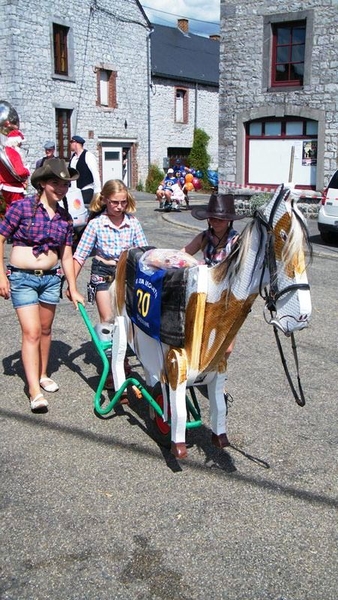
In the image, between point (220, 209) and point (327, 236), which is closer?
point (220, 209)

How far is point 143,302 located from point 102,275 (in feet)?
3.41

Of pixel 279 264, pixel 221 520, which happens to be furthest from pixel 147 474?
pixel 279 264

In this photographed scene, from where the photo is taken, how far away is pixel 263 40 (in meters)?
17.3

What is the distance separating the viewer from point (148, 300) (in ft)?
13.2

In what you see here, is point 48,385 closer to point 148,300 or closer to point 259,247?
point 148,300

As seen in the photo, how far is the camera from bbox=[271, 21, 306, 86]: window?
17094 mm

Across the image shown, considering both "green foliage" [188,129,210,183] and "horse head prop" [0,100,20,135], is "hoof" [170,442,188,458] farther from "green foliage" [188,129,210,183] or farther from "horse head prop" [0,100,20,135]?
"green foliage" [188,129,210,183]

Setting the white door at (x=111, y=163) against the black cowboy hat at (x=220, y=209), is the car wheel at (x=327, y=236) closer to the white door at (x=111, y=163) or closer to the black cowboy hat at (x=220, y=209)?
the black cowboy hat at (x=220, y=209)

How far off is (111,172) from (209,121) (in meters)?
8.99

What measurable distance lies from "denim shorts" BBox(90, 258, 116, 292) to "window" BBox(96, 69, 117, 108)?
2271 centimetres

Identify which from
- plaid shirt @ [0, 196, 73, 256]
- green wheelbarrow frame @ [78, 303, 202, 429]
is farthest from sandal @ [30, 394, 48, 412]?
plaid shirt @ [0, 196, 73, 256]

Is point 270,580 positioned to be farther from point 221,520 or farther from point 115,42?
point 115,42

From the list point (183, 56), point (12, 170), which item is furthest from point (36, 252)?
point (183, 56)

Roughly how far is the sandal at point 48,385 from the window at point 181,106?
2819 centimetres
